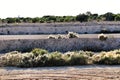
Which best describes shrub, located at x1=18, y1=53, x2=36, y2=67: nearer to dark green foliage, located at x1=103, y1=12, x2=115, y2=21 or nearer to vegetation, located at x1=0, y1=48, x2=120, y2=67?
vegetation, located at x1=0, y1=48, x2=120, y2=67

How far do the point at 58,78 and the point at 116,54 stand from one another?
8725 millimetres

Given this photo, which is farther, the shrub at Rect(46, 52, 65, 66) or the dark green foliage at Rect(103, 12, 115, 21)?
the dark green foliage at Rect(103, 12, 115, 21)

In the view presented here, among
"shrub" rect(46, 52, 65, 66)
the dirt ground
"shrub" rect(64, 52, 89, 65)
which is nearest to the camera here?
the dirt ground

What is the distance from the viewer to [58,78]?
80.5ft

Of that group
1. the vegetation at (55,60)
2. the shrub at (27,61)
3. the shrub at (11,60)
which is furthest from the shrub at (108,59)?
the shrub at (11,60)

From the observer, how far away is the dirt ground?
24859 mm

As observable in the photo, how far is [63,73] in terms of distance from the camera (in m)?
26.4

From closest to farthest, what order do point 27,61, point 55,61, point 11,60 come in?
point 27,61 < point 55,61 < point 11,60

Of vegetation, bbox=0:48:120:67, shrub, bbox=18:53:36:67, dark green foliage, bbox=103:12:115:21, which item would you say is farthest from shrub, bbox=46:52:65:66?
dark green foliage, bbox=103:12:115:21

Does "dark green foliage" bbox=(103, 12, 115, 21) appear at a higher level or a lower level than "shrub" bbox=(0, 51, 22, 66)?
lower

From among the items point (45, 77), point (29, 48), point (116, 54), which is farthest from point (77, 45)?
point (45, 77)

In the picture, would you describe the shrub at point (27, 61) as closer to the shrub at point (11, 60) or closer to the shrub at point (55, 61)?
the shrub at point (11, 60)

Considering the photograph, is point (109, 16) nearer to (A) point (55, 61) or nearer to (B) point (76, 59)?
(B) point (76, 59)

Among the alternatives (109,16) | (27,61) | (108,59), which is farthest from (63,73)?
(109,16)
